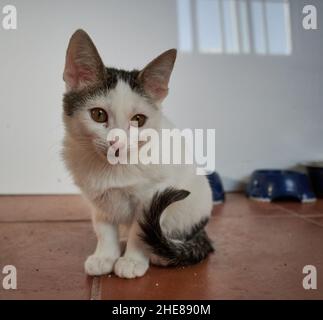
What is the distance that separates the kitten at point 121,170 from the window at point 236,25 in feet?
0.51

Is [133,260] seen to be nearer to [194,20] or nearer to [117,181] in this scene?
[117,181]

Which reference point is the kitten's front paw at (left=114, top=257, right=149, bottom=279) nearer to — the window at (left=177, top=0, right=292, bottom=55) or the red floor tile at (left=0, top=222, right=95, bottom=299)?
the red floor tile at (left=0, top=222, right=95, bottom=299)

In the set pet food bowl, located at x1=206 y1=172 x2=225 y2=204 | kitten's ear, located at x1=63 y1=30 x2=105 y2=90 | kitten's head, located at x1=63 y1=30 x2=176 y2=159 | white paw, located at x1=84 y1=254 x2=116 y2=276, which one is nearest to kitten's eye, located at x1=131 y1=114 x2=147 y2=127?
kitten's head, located at x1=63 y1=30 x2=176 y2=159

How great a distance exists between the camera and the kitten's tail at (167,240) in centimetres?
86

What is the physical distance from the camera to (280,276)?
864mm

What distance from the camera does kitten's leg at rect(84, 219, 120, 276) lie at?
89cm

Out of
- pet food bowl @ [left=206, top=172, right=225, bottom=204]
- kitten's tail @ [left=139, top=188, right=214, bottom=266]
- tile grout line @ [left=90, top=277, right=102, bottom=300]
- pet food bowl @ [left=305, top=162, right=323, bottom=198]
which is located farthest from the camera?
pet food bowl @ [left=206, top=172, right=225, bottom=204]

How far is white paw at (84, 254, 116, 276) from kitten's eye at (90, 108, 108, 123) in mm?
352

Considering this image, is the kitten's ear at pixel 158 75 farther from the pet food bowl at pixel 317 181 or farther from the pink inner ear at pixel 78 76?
the pet food bowl at pixel 317 181

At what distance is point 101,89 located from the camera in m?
0.87

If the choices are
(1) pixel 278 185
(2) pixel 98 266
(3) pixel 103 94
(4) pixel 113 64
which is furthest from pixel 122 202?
(1) pixel 278 185

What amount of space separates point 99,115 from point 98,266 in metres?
0.37

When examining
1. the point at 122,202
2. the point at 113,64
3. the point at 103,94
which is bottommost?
the point at 122,202

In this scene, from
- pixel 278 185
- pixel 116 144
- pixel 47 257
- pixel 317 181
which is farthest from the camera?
pixel 278 185
